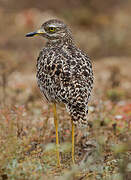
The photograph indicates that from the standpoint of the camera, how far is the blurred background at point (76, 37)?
841 centimetres

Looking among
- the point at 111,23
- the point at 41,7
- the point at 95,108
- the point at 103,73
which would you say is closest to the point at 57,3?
the point at 41,7

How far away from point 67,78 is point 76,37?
8.33m

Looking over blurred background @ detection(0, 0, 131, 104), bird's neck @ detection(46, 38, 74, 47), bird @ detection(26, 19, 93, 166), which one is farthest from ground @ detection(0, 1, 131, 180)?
bird's neck @ detection(46, 38, 74, 47)

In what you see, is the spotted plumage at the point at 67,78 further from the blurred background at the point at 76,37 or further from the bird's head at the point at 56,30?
the blurred background at the point at 76,37

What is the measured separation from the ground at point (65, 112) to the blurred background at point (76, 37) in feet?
0.06

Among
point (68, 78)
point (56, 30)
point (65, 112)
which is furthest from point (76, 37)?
point (68, 78)

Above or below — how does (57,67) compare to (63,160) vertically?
above

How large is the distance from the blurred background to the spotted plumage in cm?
259

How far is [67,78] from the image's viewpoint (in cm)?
394

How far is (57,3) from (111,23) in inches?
104

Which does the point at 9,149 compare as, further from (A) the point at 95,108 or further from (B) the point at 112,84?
(B) the point at 112,84

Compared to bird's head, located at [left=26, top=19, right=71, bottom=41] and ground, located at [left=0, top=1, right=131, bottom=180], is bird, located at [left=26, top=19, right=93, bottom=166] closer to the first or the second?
bird's head, located at [left=26, top=19, right=71, bottom=41]

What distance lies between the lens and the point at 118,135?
5168 mm

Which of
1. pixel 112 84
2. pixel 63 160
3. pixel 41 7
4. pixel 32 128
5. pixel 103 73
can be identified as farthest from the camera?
pixel 41 7
